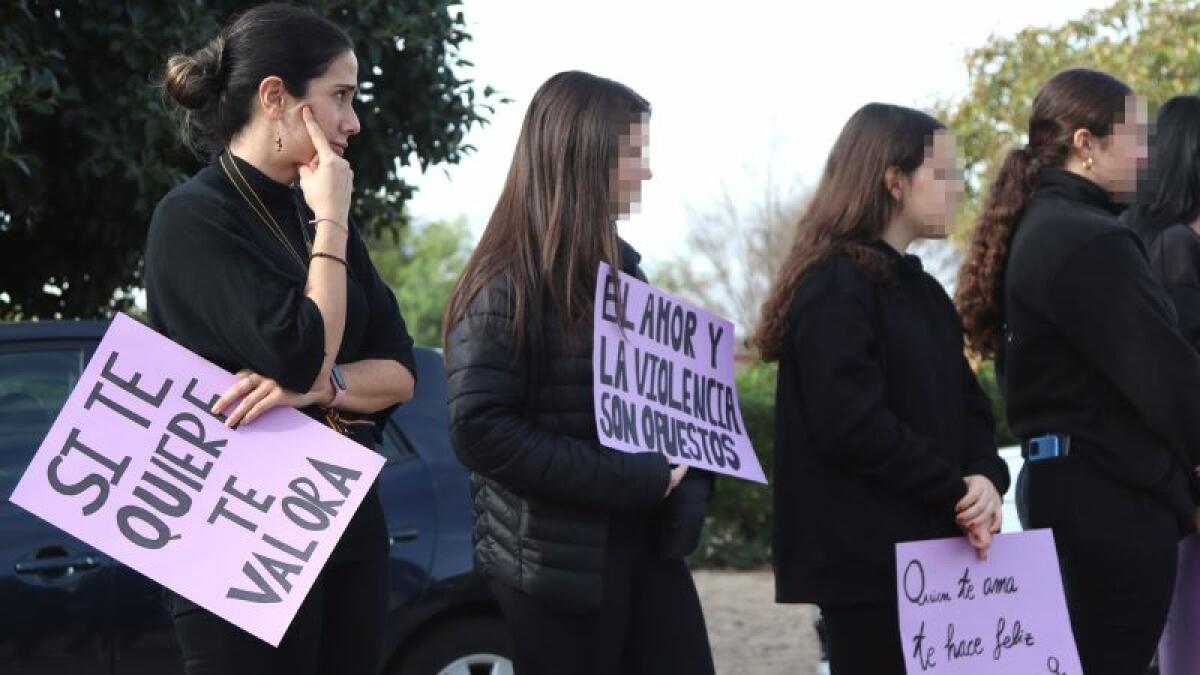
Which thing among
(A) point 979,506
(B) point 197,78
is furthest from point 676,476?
(B) point 197,78

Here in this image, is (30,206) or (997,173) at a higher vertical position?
(30,206)

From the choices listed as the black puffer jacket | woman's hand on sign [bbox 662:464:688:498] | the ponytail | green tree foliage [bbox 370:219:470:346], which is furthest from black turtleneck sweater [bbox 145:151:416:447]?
green tree foliage [bbox 370:219:470:346]

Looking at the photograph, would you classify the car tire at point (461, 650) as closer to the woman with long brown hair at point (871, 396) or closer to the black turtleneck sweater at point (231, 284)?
the woman with long brown hair at point (871, 396)

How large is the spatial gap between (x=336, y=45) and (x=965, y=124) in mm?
13446

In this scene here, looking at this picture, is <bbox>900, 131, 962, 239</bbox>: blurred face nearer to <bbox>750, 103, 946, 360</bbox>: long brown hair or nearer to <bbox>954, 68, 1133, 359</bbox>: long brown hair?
<bbox>750, 103, 946, 360</bbox>: long brown hair

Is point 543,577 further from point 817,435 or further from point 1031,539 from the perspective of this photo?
point 1031,539

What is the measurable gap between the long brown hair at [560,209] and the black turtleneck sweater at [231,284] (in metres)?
0.51

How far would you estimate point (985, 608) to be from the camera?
149 inches

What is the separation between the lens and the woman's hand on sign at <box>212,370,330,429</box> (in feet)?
9.21

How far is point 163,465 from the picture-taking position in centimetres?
280

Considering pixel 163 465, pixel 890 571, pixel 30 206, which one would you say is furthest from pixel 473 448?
pixel 30 206

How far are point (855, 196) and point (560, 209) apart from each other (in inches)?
29.0

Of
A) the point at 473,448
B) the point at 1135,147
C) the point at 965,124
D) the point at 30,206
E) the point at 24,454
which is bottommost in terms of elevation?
the point at 473,448

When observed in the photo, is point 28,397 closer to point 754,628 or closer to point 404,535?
point 404,535
